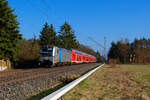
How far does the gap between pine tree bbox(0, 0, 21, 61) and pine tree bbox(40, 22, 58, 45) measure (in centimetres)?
3086

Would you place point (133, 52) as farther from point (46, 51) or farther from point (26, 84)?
point (26, 84)

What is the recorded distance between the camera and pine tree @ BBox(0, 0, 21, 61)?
22750mm

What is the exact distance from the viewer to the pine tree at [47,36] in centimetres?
5625

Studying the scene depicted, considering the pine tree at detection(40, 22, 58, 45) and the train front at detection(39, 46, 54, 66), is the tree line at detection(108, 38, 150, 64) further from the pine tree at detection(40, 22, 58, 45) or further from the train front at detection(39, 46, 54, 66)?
the train front at detection(39, 46, 54, 66)

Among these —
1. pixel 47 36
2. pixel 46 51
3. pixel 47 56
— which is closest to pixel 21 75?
pixel 47 56

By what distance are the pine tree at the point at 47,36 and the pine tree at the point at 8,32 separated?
30.9 metres

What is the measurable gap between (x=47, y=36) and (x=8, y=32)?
32513mm

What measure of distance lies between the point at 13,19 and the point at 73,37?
156 feet

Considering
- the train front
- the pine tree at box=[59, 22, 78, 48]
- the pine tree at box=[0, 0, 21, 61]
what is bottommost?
the train front

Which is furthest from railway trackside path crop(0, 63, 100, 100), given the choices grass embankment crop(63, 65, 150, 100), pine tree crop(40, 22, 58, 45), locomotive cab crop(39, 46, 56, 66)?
pine tree crop(40, 22, 58, 45)

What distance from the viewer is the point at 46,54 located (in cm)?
2591

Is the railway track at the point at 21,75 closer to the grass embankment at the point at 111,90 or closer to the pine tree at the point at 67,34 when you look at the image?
the grass embankment at the point at 111,90

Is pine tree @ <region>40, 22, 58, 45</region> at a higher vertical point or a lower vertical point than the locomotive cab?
higher

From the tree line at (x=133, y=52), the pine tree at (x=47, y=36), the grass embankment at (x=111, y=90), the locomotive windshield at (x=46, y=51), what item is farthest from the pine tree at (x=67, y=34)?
the grass embankment at (x=111, y=90)
